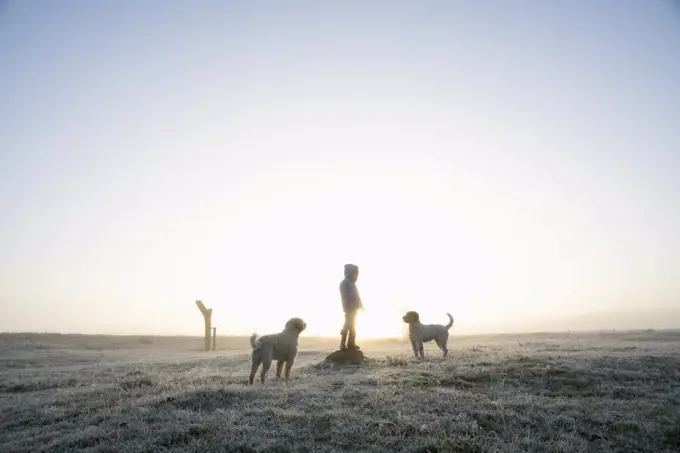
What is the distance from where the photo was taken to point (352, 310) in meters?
16.7

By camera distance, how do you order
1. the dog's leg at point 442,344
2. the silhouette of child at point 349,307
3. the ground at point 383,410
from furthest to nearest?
the dog's leg at point 442,344
the silhouette of child at point 349,307
the ground at point 383,410

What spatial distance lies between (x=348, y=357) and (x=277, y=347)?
349cm

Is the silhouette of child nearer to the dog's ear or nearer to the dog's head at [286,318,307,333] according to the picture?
the dog's ear

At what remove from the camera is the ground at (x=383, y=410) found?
8.09 m

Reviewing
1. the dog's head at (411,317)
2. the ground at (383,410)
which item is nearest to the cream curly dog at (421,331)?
the dog's head at (411,317)

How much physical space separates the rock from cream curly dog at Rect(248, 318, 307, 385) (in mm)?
2318

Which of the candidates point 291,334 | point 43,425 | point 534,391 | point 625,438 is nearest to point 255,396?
point 291,334

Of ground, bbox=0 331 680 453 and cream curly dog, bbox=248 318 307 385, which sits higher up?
cream curly dog, bbox=248 318 307 385

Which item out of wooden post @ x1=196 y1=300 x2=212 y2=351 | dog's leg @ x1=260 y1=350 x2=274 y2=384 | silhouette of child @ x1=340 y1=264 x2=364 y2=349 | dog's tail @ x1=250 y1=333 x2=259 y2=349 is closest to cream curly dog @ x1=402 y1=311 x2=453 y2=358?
silhouette of child @ x1=340 y1=264 x2=364 y2=349

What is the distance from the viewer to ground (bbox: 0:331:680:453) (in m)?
8.09

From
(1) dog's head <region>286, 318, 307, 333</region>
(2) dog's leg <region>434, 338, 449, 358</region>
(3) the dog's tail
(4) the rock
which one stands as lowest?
(4) the rock

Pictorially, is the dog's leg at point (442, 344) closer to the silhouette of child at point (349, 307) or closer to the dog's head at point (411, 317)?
the dog's head at point (411, 317)

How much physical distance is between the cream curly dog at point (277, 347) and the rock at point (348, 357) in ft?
7.60

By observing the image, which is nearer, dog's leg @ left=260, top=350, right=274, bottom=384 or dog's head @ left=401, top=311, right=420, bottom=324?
dog's leg @ left=260, top=350, right=274, bottom=384
